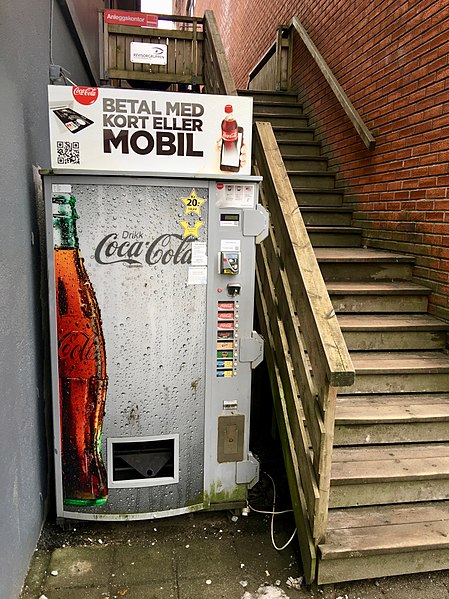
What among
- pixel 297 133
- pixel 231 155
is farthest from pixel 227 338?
pixel 297 133

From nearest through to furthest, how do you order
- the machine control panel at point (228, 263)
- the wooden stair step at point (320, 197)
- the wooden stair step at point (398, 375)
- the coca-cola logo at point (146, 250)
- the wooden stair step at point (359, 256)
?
the coca-cola logo at point (146, 250)
the machine control panel at point (228, 263)
the wooden stair step at point (398, 375)
the wooden stair step at point (359, 256)
the wooden stair step at point (320, 197)

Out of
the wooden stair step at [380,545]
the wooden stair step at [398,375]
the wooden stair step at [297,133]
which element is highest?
the wooden stair step at [297,133]

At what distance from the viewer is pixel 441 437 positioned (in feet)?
9.80

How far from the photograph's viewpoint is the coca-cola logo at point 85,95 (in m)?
2.44

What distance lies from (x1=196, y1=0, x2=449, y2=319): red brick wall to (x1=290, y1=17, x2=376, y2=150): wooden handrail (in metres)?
0.08

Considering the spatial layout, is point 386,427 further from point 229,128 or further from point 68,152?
point 68,152

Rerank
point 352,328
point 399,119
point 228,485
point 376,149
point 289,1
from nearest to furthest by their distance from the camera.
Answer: point 228,485 → point 352,328 → point 399,119 → point 376,149 → point 289,1

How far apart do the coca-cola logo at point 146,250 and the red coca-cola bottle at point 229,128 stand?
0.57 meters

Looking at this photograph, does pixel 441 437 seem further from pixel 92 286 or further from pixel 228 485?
pixel 92 286

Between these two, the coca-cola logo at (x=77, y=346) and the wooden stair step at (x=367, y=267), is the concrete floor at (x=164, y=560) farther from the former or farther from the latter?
the wooden stair step at (x=367, y=267)

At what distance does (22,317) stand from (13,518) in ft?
3.08

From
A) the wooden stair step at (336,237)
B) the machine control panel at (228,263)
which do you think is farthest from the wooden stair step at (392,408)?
the wooden stair step at (336,237)

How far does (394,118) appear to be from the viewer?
13.6ft

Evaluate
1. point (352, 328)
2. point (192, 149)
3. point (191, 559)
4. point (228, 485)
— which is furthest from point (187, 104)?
point (191, 559)
